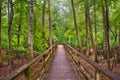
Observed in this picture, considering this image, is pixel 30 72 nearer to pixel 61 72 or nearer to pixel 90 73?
pixel 90 73

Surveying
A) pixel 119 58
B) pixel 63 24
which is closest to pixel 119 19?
pixel 119 58

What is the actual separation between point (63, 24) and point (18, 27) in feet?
126

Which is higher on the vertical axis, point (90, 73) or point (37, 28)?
point (37, 28)

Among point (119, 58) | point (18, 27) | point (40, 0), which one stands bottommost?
point (119, 58)

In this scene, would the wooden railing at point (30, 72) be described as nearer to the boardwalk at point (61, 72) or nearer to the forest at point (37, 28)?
the boardwalk at point (61, 72)

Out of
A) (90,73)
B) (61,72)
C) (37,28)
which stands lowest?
(61,72)

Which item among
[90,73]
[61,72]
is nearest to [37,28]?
[61,72]

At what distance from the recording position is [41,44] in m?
23.3

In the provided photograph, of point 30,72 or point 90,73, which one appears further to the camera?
point 90,73

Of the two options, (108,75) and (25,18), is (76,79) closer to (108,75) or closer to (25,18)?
(108,75)

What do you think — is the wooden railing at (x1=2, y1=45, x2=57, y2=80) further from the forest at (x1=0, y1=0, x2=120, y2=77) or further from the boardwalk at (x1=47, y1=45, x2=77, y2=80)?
the forest at (x1=0, y1=0, x2=120, y2=77)

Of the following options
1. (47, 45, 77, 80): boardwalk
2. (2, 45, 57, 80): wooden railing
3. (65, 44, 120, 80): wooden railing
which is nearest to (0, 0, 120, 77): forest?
(47, 45, 77, 80): boardwalk

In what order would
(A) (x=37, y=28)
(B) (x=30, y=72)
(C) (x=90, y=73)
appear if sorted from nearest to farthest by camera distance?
(B) (x=30, y=72) < (C) (x=90, y=73) < (A) (x=37, y=28)

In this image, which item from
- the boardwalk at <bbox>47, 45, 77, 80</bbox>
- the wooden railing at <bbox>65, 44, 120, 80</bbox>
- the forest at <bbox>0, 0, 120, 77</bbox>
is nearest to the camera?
the wooden railing at <bbox>65, 44, 120, 80</bbox>
